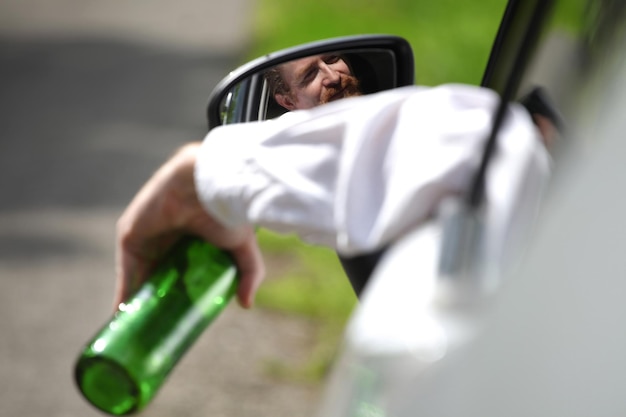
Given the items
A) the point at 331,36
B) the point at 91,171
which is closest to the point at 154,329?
the point at 331,36

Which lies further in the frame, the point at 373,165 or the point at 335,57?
the point at 335,57

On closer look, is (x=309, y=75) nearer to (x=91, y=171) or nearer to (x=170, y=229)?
(x=170, y=229)

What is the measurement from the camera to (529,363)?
865 millimetres

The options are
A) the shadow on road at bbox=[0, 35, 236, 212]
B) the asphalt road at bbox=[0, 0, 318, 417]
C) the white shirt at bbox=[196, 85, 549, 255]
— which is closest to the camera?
the white shirt at bbox=[196, 85, 549, 255]

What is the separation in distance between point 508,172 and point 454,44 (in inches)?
221

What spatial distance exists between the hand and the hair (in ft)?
0.43

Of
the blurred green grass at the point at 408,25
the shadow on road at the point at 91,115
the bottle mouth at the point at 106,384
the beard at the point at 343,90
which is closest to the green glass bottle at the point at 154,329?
the bottle mouth at the point at 106,384

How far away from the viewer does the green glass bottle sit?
1577 millimetres

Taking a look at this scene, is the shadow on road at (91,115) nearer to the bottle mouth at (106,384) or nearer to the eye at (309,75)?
the bottle mouth at (106,384)

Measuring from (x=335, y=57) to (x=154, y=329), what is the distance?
1.48 feet

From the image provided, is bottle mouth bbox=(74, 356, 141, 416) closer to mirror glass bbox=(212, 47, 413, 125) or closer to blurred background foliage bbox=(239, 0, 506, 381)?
mirror glass bbox=(212, 47, 413, 125)

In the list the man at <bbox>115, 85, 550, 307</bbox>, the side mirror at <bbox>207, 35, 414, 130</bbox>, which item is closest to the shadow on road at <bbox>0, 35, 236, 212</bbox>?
the side mirror at <bbox>207, 35, 414, 130</bbox>

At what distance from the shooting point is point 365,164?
3.79ft

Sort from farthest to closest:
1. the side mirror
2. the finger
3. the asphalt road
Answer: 1. the asphalt road
2. the finger
3. the side mirror
